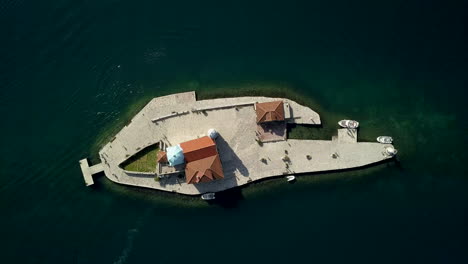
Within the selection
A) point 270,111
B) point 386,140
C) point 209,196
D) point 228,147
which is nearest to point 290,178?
point 228,147

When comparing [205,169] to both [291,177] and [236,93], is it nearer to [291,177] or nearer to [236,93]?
[236,93]

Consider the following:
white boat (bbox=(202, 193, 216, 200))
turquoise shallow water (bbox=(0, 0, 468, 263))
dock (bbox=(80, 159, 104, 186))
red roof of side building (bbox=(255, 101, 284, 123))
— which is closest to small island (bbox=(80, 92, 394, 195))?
dock (bbox=(80, 159, 104, 186))

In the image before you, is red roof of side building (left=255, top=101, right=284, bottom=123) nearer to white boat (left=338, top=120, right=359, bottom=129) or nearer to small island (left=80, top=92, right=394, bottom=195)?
small island (left=80, top=92, right=394, bottom=195)

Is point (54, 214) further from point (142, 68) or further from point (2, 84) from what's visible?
point (142, 68)

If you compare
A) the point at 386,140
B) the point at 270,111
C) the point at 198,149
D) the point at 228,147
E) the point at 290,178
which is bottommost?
the point at 290,178

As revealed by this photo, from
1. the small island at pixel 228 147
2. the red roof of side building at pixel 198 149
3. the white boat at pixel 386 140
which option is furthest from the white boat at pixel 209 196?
the white boat at pixel 386 140

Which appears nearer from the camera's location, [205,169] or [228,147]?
[205,169]
